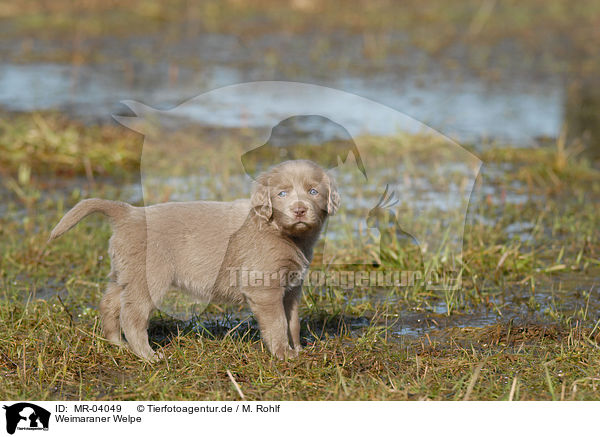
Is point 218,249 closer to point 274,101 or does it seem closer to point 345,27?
point 274,101

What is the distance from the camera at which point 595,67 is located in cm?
1436

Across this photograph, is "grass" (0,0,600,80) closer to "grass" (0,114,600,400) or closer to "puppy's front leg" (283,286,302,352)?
"grass" (0,114,600,400)

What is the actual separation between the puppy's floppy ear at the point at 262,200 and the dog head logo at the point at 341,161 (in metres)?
1.28

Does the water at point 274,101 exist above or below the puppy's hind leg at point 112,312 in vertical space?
above

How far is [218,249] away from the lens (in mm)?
4879

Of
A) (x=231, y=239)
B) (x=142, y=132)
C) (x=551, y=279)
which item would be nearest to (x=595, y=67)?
(x=142, y=132)

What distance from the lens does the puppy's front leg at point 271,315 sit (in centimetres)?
480

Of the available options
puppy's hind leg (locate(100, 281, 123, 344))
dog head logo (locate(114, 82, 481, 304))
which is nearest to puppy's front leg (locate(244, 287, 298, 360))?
puppy's hind leg (locate(100, 281, 123, 344))

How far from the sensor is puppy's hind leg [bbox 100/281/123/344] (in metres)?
4.96

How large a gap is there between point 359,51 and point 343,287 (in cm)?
967

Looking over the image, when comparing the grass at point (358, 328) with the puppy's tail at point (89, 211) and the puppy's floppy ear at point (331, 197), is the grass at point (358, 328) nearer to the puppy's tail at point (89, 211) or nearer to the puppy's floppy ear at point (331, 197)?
the puppy's tail at point (89, 211)
